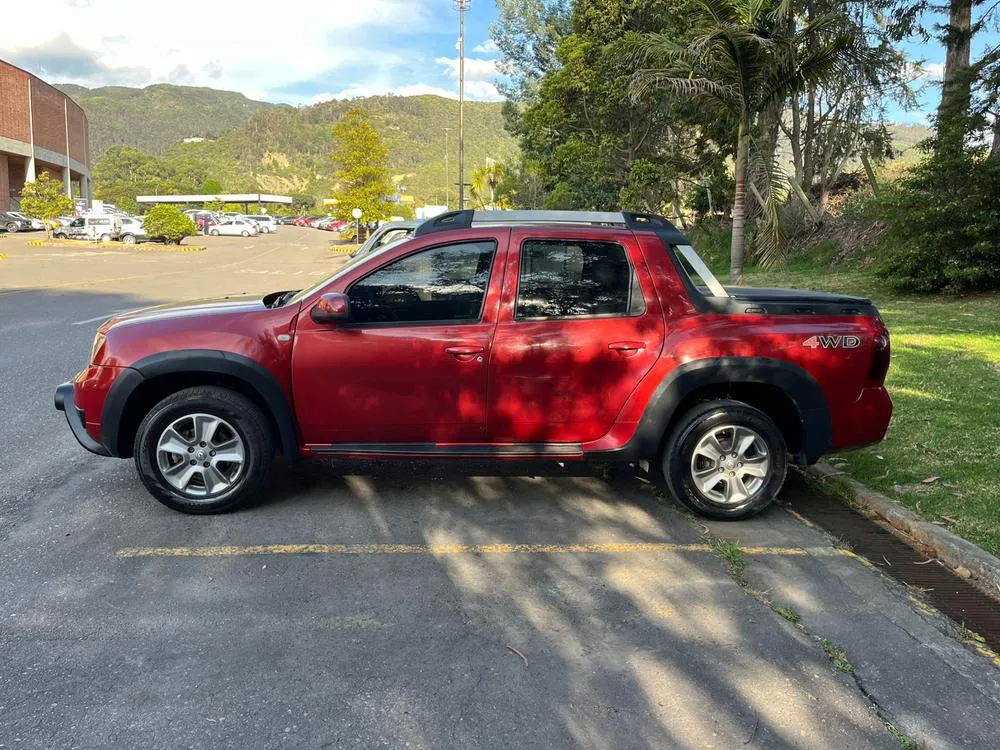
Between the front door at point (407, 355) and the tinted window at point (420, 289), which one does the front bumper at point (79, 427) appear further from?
the tinted window at point (420, 289)

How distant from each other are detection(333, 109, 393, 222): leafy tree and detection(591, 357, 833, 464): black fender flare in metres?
46.5

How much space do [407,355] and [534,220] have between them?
1.16 meters

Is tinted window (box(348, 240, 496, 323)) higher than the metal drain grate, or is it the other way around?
tinted window (box(348, 240, 496, 323))

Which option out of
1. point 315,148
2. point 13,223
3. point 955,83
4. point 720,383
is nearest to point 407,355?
point 720,383

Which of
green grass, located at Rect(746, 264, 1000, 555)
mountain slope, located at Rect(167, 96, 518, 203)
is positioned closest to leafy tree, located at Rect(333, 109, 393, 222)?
green grass, located at Rect(746, 264, 1000, 555)

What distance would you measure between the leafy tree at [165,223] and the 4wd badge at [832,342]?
4137cm

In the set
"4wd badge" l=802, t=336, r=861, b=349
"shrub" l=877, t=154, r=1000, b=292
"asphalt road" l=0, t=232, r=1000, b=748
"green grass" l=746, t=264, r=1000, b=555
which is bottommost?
"asphalt road" l=0, t=232, r=1000, b=748

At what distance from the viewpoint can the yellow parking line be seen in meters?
4.08

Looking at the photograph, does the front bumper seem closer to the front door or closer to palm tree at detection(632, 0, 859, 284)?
the front door

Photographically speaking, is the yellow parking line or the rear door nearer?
the yellow parking line

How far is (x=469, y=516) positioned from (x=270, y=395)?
4.51ft

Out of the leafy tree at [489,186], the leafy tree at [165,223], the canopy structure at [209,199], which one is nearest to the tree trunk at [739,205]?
the leafy tree at [165,223]

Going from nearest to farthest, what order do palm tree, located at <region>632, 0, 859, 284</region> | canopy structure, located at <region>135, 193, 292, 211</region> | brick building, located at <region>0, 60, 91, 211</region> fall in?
palm tree, located at <region>632, 0, 859, 284</region> < brick building, located at <region>0, 60, 91, 211</region> < canopy structure, located at <region>135, 193, 292, 211</region>

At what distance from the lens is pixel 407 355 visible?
4.42 meters
